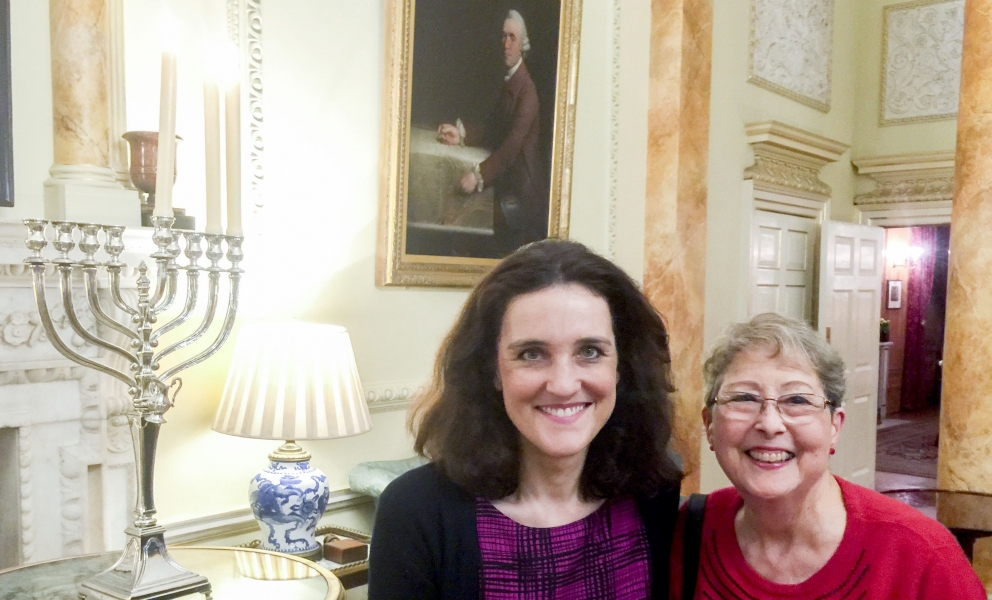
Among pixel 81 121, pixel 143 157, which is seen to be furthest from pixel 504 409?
pixel 81 121

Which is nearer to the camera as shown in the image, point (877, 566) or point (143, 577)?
point (877, 566)

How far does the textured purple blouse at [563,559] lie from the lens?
1421 millimetres

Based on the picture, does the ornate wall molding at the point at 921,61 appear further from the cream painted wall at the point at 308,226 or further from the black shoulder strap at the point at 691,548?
the black shoulder strap at the point at 691,548

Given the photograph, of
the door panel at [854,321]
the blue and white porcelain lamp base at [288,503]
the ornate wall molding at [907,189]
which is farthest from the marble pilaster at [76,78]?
the ornate wall molding at [907,189]

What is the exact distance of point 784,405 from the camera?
52.9 inches

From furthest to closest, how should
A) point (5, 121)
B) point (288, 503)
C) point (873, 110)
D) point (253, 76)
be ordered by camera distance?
point (873, 110), point (253, 76), point (288, 503), point (5, 121)

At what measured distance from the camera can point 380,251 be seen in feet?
10.5

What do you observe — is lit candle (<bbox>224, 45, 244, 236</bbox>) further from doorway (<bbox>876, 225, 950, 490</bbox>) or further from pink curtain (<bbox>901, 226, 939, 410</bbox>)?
pink curtain (<bbox>901, 226, 939, 410</bbox>)

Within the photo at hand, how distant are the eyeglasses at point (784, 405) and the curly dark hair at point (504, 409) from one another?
0.71 ft

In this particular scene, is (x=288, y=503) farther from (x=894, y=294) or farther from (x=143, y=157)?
(x=894, y=294)

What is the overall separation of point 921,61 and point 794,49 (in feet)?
4.88

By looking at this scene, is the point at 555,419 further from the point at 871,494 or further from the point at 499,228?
the point at 499,228

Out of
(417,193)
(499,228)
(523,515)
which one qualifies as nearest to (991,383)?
(499,228)

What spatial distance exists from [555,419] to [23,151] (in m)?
1.73
